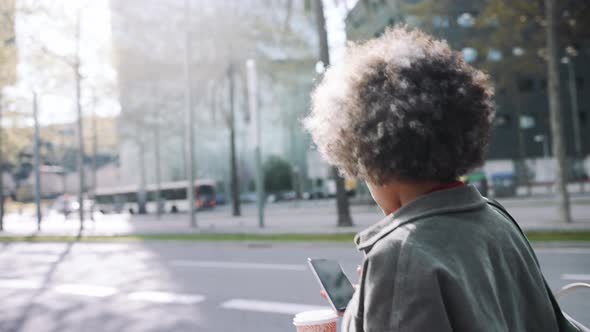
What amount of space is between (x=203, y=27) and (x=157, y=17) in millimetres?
2117

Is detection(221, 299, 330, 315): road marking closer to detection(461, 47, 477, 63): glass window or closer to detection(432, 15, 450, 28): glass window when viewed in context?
detection(461, 47, 477, 63): glass window

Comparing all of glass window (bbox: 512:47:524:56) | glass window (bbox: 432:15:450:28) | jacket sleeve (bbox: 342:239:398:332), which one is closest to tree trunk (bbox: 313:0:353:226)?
glass window (bbox: 432:15:450:28)

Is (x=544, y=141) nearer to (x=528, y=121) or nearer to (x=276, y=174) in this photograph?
(x=528, y=121)

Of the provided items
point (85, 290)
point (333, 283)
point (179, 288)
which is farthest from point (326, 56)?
point (333, 283)

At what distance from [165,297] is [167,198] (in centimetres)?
3980

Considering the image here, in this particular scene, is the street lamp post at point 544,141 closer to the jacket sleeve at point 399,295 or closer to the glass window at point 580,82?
the glass window at point 580,82

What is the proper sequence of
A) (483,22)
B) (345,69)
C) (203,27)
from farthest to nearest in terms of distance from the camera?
1. (203,27)
2. (483,22)
3. (345,69)

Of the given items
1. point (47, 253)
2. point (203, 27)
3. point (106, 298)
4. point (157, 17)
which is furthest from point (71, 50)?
point (106, 298)

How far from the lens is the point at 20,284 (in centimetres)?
921

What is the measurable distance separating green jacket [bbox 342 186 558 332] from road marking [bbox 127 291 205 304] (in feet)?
19.1

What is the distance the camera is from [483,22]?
572 inches

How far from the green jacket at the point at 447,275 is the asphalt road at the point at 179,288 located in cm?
413

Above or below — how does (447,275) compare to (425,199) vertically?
below

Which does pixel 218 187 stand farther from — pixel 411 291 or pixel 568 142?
pixel 411 291
